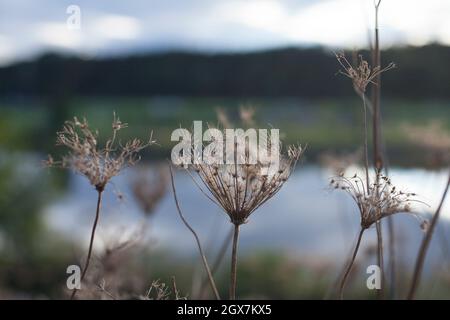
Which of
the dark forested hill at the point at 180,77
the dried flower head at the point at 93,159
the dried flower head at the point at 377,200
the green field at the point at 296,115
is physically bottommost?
the dried flower head at the point at 377,200

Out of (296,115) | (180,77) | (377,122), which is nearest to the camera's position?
(377,122)

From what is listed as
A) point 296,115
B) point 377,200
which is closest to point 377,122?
point 377,200

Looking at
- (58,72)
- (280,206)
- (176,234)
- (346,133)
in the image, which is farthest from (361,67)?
(58,72)

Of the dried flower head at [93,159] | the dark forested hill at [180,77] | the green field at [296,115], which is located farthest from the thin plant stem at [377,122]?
the green field at [296,115]

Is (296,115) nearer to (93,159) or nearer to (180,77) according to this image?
(180,77)

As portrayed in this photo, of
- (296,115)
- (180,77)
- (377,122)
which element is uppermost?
(180,77)

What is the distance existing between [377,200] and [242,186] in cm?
19

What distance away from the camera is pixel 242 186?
2.67 ft

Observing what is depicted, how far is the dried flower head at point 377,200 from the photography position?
795 millimetres

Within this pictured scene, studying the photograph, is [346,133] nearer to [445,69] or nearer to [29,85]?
[445,69]

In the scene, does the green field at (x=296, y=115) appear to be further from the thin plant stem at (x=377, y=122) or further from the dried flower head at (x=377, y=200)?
the dried flower head at (x=377, y=200)

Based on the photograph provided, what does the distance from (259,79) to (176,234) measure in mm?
8985

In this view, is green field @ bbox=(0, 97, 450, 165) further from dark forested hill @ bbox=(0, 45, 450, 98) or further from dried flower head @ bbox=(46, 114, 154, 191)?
dried flower head @ bbox=(46, 114, 154, 191)

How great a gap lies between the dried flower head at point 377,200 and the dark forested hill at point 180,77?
15567 mm
